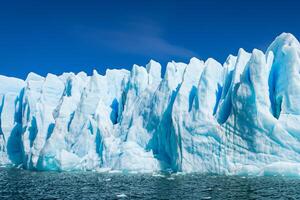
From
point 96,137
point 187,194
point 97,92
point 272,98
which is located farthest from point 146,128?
point 187,194

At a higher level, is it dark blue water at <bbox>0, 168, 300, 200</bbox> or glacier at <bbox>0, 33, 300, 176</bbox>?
glacier at <bbox>0, 33, 300, 176</bbox>

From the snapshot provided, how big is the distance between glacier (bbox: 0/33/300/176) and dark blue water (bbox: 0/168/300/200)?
12.5 feet

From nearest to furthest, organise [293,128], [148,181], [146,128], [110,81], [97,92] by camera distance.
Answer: [148,181] → [293,128] → [146,128] → [97,92] → [110,81]

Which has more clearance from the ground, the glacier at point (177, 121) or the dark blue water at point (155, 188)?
the glacier at point (177, 121)

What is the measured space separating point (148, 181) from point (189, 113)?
9930 millimetres

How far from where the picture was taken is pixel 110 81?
59.9 meters

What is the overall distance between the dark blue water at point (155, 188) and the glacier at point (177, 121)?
12.5 ft

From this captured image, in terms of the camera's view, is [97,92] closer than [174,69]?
No

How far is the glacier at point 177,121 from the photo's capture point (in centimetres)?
3656

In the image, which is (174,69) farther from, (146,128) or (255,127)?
(255,127)

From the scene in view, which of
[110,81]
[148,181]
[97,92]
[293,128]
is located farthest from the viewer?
[110,81]

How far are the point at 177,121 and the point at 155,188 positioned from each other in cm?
1314

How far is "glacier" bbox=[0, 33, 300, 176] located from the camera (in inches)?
1439

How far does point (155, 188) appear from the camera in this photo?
2867 centimetres
